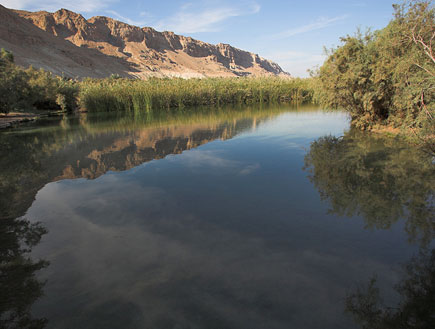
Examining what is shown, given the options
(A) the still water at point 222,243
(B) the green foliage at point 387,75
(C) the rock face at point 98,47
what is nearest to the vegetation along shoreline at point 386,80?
(B) the green foliage at point 387,75

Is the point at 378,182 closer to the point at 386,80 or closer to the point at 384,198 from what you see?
the point at 384,198

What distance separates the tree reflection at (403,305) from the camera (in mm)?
2514

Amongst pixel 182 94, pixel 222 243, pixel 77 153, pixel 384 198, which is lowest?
pixel 222 243

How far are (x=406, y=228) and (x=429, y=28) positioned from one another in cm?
687

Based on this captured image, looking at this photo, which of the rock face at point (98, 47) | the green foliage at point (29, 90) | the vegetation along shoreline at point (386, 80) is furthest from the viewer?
the rock face at point (98, 47)

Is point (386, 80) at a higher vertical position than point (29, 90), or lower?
lower

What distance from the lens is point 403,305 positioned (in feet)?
8.86

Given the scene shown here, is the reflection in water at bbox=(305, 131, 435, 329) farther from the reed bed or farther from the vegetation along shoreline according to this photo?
the reed bed

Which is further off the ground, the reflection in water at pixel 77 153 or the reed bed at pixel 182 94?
the reed bed at pixel 182 94

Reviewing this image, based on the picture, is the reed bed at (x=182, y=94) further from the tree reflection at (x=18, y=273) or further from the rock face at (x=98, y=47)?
the rock face at (x=98, y=47)

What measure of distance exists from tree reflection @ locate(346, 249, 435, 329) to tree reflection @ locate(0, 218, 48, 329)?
304 centimetres

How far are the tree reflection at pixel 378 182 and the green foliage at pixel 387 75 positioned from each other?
1.39 m

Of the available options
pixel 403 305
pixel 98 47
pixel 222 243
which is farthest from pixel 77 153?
pixel 98 47

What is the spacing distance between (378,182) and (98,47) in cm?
14485
